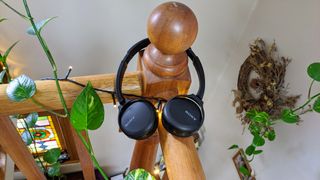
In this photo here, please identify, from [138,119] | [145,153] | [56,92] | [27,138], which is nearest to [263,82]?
[145,153]

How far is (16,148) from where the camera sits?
2.33 ft

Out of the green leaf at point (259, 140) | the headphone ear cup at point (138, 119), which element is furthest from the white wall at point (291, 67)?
the headphone ear cup at point (138, 119)

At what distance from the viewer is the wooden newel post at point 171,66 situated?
18.7 inches

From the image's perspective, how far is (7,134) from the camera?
67 cm

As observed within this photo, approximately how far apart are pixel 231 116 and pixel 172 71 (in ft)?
4.08

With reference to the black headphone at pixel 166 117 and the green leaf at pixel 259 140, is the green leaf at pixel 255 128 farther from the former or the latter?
the black headphone at pixel 166 117

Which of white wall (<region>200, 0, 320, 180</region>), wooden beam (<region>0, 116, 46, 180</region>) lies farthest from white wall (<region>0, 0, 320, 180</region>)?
wooden beam (<region>0, 116, 46, 180</region>)

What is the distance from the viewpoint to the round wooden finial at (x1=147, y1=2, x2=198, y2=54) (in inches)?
18.5

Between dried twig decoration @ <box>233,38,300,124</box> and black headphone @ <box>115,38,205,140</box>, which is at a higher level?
black headphone @ <box>115,38,205,140</box>

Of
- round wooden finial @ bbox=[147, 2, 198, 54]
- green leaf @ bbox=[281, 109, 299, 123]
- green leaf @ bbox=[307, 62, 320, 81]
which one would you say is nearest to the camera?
round wooden finial @ bbox=[147, 2, 198, 54]

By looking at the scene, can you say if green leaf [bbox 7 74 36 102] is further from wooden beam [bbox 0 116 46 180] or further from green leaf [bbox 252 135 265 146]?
green leaf [bbox 252 135 265 146]

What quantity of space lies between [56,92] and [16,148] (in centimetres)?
26

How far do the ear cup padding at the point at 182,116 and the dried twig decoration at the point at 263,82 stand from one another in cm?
82

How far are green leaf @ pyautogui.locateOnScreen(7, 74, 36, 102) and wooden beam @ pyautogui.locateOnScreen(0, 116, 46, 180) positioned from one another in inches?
4.0
